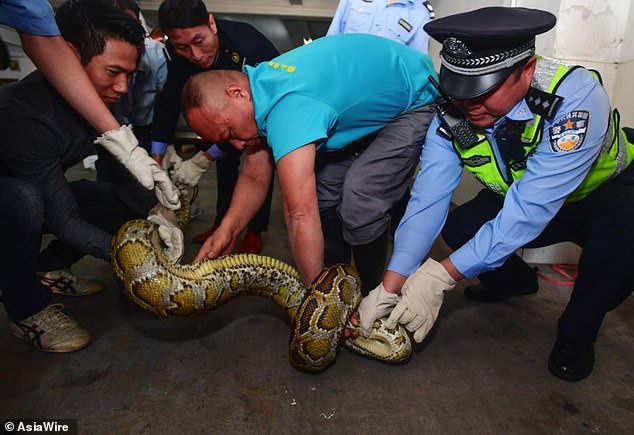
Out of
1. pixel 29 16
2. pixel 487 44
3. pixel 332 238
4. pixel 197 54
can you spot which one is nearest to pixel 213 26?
pixel 197 54

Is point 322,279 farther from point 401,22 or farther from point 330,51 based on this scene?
point 401,22

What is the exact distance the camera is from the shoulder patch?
1.51m

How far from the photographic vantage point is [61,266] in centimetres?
263

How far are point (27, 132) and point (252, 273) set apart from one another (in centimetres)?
127

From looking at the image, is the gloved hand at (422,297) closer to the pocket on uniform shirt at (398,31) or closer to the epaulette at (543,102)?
the epaulette at (543,102)

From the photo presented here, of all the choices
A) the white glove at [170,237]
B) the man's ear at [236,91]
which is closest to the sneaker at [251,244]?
the white glove at [170,237]

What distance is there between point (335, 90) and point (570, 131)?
926 millimetres

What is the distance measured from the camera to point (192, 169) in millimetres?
2898

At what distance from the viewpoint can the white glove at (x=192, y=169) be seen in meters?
2.87

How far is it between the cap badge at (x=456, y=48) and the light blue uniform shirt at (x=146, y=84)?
7.04 feet

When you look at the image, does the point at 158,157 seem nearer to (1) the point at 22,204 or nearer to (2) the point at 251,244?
(2) the point at 251,244

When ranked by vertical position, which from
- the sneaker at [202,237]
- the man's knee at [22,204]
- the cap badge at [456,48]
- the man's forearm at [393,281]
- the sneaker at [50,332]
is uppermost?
the cap badge at [456,48]

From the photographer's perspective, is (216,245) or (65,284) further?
(65,284)

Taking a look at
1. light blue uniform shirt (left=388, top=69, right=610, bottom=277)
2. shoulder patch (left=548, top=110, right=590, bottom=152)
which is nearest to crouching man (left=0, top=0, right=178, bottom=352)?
light blue uniform shirt (left=388, top=69, right=610, bottom=277)
